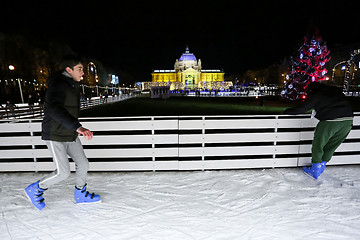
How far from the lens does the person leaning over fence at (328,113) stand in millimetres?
4105

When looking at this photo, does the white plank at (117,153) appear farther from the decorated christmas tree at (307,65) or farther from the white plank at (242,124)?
Result: the decorated christmas tree at (307,65)

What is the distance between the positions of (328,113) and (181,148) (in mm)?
2890

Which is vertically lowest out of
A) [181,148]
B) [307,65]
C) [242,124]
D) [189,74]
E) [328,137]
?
[181,148]

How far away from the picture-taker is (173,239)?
9.23ft

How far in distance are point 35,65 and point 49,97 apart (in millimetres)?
37922

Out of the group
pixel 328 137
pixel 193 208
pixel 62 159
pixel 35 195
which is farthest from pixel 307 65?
pixel 35 195

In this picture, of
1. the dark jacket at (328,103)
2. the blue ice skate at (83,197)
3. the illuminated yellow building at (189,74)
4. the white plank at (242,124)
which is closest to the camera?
the blue ice skate at (83,197)

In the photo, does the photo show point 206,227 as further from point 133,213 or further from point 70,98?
point 70,98

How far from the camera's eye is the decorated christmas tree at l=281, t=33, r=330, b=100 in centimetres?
2394

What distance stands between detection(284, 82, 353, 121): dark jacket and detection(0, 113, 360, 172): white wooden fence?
908 mm

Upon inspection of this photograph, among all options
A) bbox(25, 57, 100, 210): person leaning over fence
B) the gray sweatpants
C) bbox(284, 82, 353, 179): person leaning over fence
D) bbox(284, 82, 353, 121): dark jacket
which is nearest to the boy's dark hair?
bbox(25, 57, 100, 210): person leaning over fence

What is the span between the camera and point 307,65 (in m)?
24.3

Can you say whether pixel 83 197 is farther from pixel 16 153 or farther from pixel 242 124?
pixel 242 124

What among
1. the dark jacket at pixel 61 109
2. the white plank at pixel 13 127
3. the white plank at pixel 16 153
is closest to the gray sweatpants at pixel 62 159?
the dark jacket at pixel 61 109
